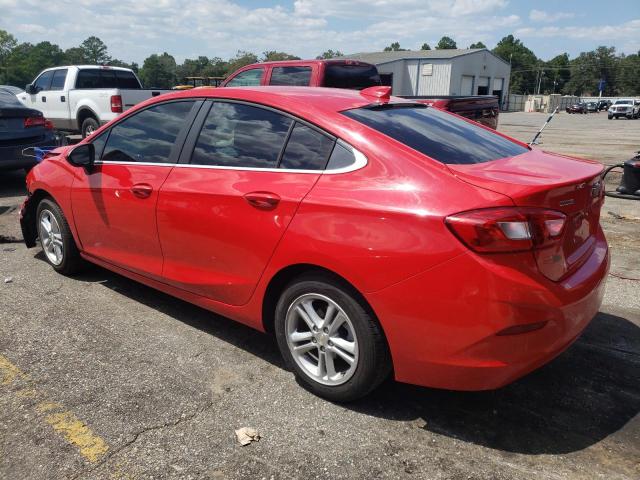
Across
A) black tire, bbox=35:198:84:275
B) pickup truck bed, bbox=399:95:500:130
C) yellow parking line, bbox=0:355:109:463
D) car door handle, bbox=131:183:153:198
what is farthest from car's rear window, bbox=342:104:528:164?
pickup truck bed, bbox=399:95:500:130

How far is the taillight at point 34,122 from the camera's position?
28.1ft

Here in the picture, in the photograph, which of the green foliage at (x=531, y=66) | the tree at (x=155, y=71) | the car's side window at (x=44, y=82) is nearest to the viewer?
the car's side window at (x=44, y=82)

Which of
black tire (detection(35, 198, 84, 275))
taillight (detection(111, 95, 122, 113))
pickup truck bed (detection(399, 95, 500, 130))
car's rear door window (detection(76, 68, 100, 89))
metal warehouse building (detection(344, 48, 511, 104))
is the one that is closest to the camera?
black tire (detection(35, 198, 84, 275))

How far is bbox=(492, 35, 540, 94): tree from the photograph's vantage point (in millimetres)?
125000

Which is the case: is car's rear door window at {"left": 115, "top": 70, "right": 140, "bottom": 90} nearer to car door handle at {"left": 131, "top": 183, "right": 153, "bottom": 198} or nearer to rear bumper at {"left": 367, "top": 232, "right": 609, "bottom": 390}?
car door handle at {"left": 131, "top": 183, "right": 153, "bottom": 198}

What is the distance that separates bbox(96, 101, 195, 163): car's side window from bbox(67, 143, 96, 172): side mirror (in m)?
0.10

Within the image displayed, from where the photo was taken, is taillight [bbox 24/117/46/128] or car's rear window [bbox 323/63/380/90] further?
car's rear window [bbox 323/63/380/90]

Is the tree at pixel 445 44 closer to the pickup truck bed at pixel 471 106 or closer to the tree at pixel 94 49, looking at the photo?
the tree at pixel 94 49

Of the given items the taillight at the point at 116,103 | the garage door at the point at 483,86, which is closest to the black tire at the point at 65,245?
the taillight at the point at 116,103

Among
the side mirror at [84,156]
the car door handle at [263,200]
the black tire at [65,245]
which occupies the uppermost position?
the side mirror at [84,156]

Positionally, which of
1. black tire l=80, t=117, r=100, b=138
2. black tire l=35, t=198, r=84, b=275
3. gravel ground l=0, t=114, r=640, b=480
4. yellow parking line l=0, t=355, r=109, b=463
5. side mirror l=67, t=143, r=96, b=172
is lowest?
yellow parking line l=0, t=355, r=109, b=463

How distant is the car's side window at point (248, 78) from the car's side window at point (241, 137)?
6200 millimetres

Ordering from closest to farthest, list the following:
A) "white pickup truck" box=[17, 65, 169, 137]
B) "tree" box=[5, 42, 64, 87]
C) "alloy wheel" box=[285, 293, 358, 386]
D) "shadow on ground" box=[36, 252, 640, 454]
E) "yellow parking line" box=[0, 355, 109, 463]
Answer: "yellow parking line" box=[0, 355, 109, 463] → "shadow on ground" box=[36, 252, 640, 454] → "alloy wheel" box=[285, 293, 358, 386] → "white pickup truck" box=[17, 65, 169, 137] → "tree" box=[5, 42, 64, 87]

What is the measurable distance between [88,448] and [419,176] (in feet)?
6.66
